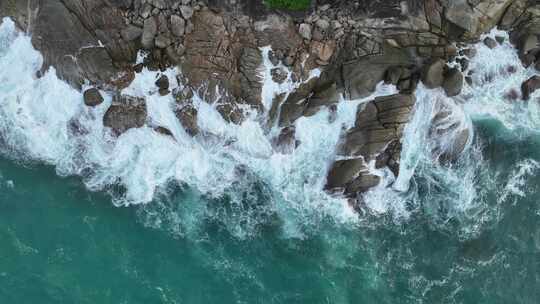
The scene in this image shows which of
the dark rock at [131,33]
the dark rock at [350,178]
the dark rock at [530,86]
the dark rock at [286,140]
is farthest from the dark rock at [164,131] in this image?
the dark rock at [530,86]

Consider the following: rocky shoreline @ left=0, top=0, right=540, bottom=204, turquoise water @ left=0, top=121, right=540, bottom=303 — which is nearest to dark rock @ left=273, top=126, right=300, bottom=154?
rocky shoreline @ left=0, top=0, right=540, bottom=204

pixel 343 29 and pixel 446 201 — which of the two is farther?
pixel 446 201

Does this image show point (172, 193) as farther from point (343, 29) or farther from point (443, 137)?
point (443, 137)

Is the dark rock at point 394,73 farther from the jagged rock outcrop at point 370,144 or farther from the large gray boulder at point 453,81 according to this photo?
the large gray boulder at point 453,81

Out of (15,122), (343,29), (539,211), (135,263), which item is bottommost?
(135,263)

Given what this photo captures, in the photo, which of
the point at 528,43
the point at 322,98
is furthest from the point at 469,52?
the point at 322,98

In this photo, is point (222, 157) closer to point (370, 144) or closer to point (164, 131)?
point (164, 131)

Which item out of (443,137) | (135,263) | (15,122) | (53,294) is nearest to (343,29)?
(443,137)
